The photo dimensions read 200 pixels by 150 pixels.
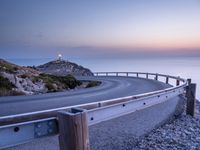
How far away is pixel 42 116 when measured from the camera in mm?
3506

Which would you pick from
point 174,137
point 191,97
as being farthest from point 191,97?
point 174,137

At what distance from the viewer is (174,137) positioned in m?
6.34

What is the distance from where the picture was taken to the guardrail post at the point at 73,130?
2.66m

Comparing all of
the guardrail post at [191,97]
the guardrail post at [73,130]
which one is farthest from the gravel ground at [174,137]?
the guardrail post at [73,130]

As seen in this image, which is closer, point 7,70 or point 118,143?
point 118,143

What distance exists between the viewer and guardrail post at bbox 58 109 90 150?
266cm

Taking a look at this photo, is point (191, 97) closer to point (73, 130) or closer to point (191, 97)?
point (191, 97)

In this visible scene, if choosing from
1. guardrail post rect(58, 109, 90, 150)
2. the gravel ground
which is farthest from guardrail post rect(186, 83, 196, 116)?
guardrail post rect(58, 109, 90, 150)

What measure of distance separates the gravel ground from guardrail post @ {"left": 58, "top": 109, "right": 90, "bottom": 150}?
9.74ft

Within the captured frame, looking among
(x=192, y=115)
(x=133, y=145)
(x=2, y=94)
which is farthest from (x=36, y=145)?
(x=2, y=94)

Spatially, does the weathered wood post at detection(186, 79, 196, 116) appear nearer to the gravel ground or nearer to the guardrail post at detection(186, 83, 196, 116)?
the guardrail post at detection(186, 83, 196, 116)

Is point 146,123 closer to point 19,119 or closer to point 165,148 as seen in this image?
point 165,148

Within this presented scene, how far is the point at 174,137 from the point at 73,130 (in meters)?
4.48

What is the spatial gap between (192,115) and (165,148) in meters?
3.54
